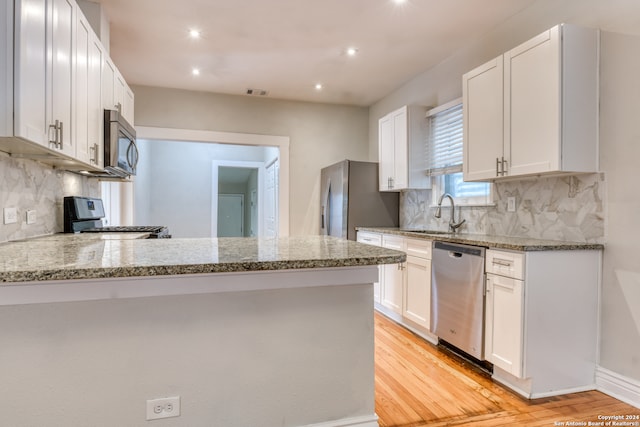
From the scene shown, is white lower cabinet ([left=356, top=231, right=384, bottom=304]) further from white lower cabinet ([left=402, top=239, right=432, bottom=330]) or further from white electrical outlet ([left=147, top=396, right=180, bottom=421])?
white electrical outlet ([left=147, top=396, right=180, bottom=421])

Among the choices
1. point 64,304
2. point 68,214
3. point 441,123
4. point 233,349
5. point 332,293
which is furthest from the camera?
point 441,123

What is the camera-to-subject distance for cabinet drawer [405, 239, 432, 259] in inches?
118

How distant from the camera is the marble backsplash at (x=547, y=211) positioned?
7.45 feet

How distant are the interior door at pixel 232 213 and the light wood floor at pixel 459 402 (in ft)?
22.6

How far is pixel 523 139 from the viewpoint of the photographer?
2.39 meters

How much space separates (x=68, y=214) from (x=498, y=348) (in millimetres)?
3136

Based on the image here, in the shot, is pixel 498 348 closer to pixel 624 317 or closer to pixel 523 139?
pixel 624 317

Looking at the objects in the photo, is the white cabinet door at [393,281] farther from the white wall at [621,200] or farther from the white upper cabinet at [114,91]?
the white upper cabinet at [114,91]

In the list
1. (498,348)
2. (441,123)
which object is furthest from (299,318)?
(441,123)

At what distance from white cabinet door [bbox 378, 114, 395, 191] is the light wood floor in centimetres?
215

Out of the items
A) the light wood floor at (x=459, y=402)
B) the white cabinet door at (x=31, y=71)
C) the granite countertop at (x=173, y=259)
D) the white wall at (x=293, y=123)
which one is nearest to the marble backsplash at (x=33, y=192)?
the granite countertop at (x=173, y=259)

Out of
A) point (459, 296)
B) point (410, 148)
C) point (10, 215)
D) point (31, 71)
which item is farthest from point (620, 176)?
point (10, 215)

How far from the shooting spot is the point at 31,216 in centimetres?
221

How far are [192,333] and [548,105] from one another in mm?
2358
